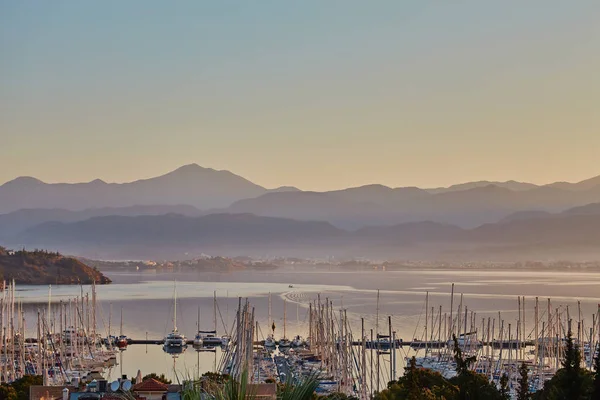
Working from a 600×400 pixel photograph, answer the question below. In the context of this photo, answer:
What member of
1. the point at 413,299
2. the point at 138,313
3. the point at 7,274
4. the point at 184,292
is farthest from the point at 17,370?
the point at 7,274

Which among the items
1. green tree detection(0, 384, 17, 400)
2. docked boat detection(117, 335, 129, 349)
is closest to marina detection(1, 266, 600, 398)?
docked boat detection(117, 335, 129, 349)

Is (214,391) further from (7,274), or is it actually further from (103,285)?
(7,274)

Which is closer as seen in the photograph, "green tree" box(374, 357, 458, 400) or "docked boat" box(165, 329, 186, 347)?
"green tree" box(374, 357, 458, 400)

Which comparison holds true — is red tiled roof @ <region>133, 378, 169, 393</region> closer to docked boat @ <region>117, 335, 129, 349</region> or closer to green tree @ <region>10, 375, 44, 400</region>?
green tree @ <region>10, 375, 44, 400</region>

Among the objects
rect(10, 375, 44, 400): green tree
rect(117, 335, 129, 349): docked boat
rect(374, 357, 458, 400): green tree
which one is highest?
rect(374, 357, 458, 400): green tree

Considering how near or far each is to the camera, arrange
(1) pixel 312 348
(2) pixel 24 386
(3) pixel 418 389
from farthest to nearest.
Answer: (1) pixel 312 348, (2) pixel 24 386, (3) pixel 418 389

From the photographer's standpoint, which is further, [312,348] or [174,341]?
[174,341]

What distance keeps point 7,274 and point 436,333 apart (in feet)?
474

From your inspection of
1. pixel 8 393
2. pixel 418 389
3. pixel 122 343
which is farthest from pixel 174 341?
pixel 418 389

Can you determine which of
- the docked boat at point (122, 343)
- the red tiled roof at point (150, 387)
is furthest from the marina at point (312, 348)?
the red tiled roof at point (150, 387)

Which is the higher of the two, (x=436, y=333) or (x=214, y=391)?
(x=214, y=391)

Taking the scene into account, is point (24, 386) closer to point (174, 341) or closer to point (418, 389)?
point (418, 389)

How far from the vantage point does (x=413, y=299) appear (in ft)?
426

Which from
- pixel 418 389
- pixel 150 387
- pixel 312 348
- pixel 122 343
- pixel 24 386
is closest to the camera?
pixel 418 389
